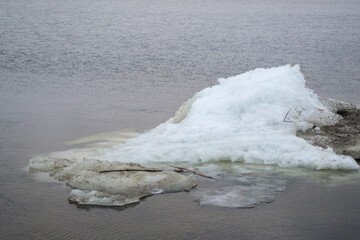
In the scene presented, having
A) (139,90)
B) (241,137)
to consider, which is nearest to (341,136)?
(241,137)

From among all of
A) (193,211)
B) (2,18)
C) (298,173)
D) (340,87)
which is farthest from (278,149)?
(2,18)

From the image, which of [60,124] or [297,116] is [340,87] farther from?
[60,124]

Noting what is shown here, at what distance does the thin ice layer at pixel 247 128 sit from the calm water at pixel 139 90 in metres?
0.90

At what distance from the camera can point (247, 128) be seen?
8445mm

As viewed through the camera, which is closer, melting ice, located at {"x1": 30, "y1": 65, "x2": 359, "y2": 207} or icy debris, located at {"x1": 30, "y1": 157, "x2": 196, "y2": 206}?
icy debris, located at {"x1": 30, "y1": 157, "x2": 196, "y2": 206}

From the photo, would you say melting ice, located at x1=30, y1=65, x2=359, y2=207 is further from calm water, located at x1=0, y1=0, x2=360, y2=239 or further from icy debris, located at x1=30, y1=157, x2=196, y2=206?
calm water, located at x1=0, y1=0, x2=360, y2=239

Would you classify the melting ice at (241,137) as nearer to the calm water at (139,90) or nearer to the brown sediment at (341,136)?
the brown sediment at (341,136)

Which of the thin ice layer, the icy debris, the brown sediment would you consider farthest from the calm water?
the brown sediment

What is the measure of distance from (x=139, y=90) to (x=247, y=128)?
567 cm

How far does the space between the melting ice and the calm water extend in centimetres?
49

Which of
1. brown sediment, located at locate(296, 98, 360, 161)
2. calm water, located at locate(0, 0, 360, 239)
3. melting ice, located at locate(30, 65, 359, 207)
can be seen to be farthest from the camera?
brown sediment, located at locate(296, 98, 360, 161)

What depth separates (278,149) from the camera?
25.2ft

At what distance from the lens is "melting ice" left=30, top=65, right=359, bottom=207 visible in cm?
717

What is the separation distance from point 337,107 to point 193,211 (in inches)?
216
